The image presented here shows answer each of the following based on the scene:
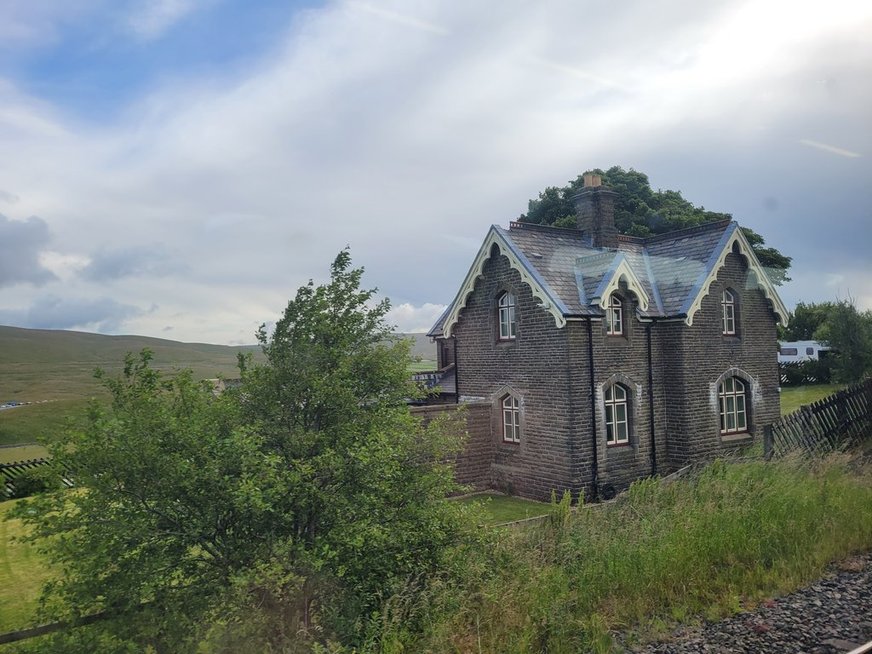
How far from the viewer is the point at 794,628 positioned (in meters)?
7.34

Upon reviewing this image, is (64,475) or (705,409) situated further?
(705,409)

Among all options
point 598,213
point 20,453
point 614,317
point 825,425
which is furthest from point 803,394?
point 20,453

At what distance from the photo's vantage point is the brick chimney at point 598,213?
20578 mm

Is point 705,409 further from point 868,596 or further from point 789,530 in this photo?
point 868,596

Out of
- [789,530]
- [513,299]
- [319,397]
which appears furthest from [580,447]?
[319,397]

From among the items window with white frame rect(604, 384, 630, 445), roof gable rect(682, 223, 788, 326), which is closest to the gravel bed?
window with white frame rect(604, 384, 630, 445)

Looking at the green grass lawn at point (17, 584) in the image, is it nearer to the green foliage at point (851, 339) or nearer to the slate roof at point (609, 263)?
the slate roof at point (609, 263)

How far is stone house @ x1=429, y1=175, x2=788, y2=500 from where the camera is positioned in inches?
676

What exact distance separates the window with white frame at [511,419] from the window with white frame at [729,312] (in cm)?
769

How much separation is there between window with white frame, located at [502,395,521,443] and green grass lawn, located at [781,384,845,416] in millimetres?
20125

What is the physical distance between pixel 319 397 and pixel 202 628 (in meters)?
2.68

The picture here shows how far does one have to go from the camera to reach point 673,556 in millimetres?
8664

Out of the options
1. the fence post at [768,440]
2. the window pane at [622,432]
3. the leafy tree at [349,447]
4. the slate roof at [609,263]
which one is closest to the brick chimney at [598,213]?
the slate roof at [609,263]

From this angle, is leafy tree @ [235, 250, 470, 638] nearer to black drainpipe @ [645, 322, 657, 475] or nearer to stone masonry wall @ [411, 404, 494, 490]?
stone masonry wall @ [411, 404, 494, 490]
